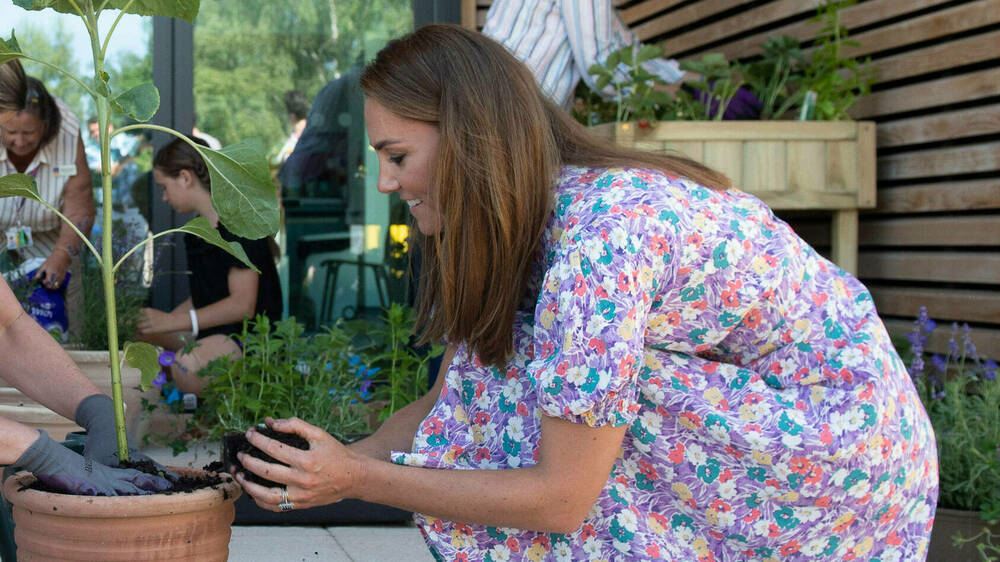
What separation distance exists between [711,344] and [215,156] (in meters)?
0.78

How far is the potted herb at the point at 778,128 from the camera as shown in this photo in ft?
9.86

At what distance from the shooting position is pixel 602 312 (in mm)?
1339

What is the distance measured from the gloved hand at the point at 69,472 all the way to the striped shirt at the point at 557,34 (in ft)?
7.52

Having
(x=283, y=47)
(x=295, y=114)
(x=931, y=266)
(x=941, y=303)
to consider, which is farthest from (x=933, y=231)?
(x=283, y=47)

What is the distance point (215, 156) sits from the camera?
1.58 m

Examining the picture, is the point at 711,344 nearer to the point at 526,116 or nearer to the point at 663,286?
the point at 663,286

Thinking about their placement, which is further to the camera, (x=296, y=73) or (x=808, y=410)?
(x=296, y=73)

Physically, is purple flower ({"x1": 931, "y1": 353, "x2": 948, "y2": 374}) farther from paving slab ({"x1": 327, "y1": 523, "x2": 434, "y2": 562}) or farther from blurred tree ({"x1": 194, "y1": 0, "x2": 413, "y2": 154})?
blurred tree ({"x1": 194, "y1": 0, "x2": 413, "y2": 154})

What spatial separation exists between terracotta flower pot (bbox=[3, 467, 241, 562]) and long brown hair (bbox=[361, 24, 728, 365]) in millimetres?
462

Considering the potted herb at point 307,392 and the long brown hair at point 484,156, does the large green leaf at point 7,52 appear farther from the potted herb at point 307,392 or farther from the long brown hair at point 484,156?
the potted herb at point 307,392

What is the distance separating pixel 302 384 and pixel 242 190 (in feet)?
4.67

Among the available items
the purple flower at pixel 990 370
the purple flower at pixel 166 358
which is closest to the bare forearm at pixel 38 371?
the purple flower at pixel 166 358

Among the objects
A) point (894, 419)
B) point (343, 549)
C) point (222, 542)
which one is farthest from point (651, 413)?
point (343, 549)

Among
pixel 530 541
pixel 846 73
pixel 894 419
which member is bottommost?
pixel 530 541
